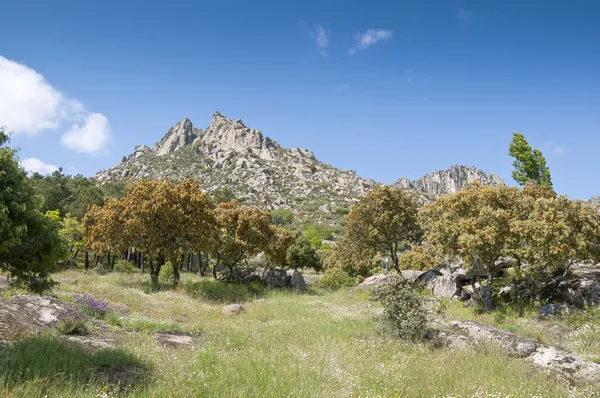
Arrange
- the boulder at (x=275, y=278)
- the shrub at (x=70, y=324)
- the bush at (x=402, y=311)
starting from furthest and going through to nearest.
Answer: the boulder at (x=275, y=278) → the bush at (x=402, y=311) → the shrub at (x=70, y=324)

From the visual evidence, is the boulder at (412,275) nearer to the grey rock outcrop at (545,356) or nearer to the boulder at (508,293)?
the boulder at (508,293)

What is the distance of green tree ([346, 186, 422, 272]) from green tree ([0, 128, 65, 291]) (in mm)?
25725

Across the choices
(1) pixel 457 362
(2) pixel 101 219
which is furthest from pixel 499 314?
(2) pixel 101 219

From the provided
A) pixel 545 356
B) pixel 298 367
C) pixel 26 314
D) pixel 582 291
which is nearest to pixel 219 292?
pixel 26 314

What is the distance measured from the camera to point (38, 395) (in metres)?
6.38

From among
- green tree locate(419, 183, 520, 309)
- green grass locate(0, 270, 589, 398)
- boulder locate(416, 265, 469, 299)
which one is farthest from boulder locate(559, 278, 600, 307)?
green grass locate(0, 270, 589, 398)

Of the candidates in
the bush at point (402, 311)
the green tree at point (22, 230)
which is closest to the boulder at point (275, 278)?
the bush at point (402, 311)

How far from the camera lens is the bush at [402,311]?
13.9 m

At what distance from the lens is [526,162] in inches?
1593

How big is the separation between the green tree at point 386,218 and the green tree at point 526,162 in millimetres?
16692

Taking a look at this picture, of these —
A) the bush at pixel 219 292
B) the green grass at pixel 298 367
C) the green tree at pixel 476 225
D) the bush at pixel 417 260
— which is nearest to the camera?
the green grass at pixel 298 367

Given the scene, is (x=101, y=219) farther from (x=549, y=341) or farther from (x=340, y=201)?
(x=340, y=201)

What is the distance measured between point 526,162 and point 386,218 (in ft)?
70.4

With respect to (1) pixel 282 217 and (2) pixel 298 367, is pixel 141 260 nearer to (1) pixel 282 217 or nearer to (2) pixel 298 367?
(2) pixel 298 367
